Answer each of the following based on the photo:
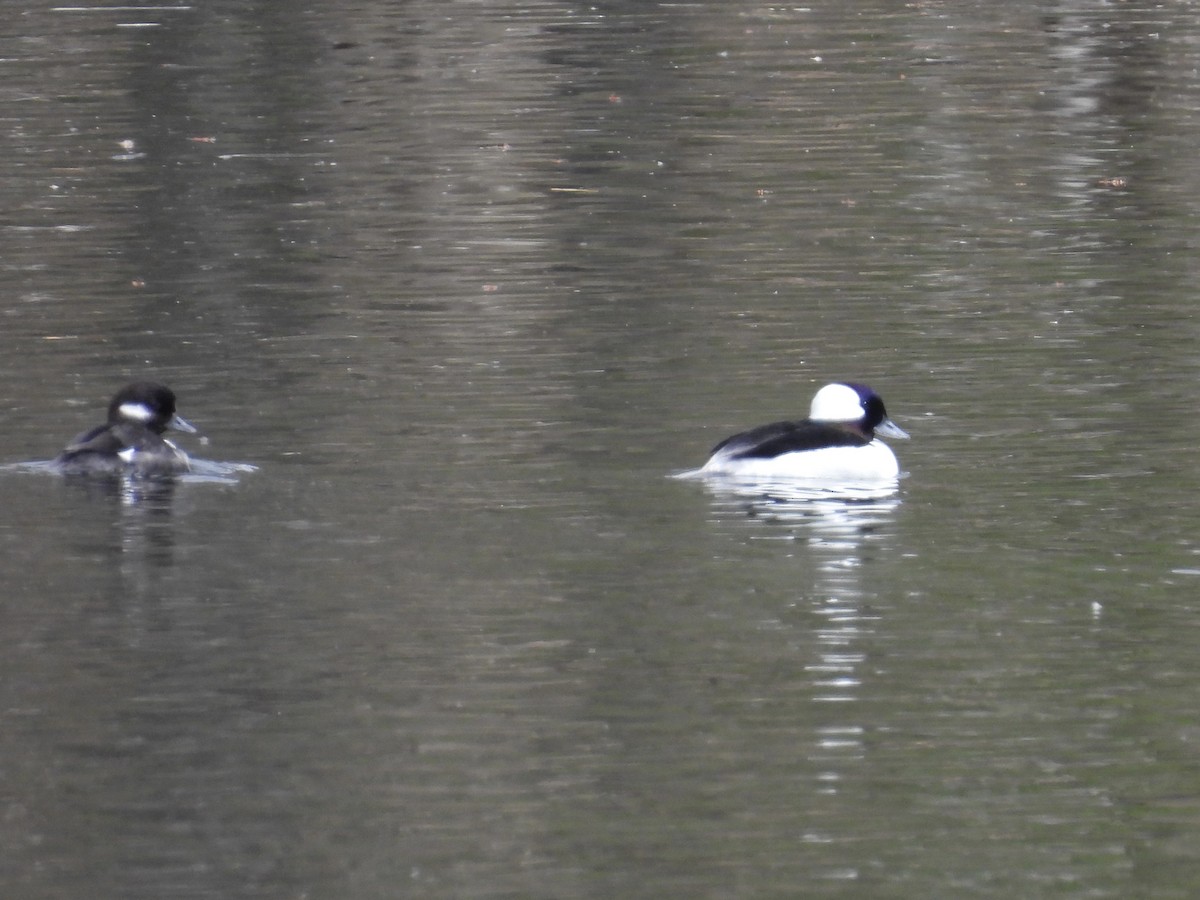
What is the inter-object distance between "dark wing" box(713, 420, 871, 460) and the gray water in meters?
0.27

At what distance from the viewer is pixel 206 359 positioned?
50.2ft

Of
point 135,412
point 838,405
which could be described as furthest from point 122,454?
point 838,405

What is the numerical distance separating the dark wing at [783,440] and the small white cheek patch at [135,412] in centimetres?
276

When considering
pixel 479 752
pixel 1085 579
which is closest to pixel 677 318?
pixel 1085 579

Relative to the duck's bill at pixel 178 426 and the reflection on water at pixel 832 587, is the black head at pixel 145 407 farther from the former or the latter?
the reflection on water at pixel 832 587

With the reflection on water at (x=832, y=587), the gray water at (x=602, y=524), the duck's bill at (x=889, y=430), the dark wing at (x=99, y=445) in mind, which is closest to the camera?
the gray water at (x=602, y=524)

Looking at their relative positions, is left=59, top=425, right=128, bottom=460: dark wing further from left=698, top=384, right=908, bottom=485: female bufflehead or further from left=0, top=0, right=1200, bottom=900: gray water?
left=698, top=384, right=908, bottom=485: female bufflehead

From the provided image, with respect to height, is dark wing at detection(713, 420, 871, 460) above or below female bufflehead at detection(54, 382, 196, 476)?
above

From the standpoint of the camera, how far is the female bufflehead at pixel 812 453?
39.3 feet

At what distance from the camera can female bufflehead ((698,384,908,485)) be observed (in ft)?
39.3

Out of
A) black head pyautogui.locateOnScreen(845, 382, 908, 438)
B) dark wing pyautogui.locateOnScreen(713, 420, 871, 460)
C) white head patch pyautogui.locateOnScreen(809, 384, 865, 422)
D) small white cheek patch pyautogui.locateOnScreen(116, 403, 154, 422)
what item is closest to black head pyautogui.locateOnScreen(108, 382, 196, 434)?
small white cheek patch pyautogui.locateOnScreen(116, 403, 154, 422)

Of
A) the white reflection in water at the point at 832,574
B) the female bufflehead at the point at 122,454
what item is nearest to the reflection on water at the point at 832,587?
the white reflection in water at the point at 832,574

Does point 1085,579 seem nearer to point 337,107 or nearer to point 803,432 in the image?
point 803,432

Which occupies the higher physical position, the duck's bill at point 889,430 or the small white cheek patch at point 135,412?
the small white cheek patch at point 135,412
